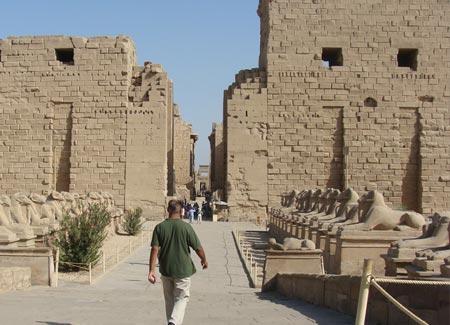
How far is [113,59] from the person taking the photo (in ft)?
82.0

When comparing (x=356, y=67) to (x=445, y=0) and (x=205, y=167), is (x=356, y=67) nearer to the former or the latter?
(x=445, y=0)

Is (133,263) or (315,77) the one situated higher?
(315,77)

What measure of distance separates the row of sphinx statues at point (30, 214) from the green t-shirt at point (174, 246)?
5.06m

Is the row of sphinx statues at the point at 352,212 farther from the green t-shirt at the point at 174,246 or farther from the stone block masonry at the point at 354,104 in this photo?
the stone block masonry at the point at 354,104

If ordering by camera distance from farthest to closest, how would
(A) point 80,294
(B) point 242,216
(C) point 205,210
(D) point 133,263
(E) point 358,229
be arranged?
(C) point 205,210 < (B) point 242,216 < (D) point 133,263 < (E) point 358,229 < (A) point 80,294

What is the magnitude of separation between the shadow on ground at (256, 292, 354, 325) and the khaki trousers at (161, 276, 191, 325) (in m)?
1.32

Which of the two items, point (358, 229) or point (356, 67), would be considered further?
point (356, 67)

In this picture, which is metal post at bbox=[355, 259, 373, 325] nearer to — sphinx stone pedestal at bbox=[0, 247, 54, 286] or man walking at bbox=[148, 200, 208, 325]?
man walking at bbox=[148, 200, 208, 325]

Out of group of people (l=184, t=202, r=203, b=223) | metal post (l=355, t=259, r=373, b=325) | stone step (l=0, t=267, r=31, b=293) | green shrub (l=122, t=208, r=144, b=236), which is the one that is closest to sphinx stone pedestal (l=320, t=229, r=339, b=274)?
stone step (l=0, t=267, r=31, b=293)

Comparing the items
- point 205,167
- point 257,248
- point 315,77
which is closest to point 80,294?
point 257,248

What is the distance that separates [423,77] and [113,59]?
11.3 m

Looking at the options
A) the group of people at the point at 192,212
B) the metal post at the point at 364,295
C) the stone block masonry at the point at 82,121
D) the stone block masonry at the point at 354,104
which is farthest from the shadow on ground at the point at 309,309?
the stone block masonry at the point at 82,121

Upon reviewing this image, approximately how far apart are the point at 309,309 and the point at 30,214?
24.5 ft

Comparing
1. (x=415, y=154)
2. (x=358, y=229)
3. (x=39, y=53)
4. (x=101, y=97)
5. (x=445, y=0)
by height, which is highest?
(x=445, y=0)
